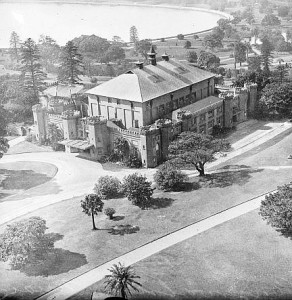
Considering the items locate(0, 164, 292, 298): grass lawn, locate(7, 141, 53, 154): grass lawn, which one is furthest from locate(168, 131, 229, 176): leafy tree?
locate(7, 141, 53, 154): grass lawn

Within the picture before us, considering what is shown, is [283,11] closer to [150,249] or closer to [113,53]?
[113,53]

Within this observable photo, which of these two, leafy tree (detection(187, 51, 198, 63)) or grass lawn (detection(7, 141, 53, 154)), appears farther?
leafy tree (detection(187, 51, 198, 63))

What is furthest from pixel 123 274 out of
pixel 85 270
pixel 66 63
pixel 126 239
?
pixel 66 63

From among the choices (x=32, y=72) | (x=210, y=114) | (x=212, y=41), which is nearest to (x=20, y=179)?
(x=210, y=114)

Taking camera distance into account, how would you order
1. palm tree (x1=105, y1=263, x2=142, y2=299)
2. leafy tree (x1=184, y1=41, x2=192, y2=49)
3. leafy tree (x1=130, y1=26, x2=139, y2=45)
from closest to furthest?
palm tree (x1=105, y1=263, x2=142, y2=299), leafy tree (x1=130, y1=26, x2=139, y2=45), leafy tree (x1=184, y1=41, x2=192, y2=49)

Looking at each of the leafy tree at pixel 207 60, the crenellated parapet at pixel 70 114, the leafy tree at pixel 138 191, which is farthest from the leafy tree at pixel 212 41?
the leafy tree at pixel 138 191

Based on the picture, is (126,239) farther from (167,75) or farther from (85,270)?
(167,75)

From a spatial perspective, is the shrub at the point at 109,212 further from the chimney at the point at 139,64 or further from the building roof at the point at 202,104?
the chimney at the point at 139,64

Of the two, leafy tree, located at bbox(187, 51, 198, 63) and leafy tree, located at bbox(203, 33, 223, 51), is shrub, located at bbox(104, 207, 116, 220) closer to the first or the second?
leafy tree, located at bbox(187, 51, 198, 63)
